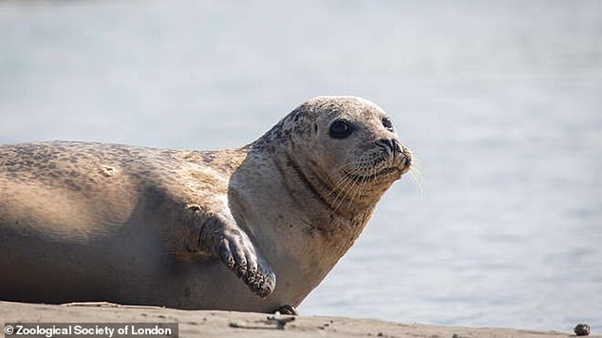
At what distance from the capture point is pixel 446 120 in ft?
54.2

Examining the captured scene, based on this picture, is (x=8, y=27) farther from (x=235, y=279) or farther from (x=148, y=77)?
(x=235, y=279)

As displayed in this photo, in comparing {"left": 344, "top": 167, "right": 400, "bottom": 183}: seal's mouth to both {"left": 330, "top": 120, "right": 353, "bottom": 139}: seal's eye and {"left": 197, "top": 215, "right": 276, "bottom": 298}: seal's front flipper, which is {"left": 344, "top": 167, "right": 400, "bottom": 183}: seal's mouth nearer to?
{"left": 330, "top": 120, "right": 353, "bottom": 139}: seal's eye

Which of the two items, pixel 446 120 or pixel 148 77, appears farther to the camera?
pixel 148 77

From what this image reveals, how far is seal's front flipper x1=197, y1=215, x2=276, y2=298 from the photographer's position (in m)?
7.01

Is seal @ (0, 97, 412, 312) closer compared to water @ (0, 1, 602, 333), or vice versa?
seal @ (0, 97, 412, 312)

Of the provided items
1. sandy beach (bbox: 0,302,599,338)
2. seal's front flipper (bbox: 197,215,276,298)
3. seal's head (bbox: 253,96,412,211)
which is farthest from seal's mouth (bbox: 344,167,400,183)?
sandy beach (bbox: 0,302,599,338)

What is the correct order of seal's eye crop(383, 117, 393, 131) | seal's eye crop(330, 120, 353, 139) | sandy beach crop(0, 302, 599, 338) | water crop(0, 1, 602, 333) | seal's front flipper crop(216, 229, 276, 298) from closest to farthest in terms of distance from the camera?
sandy beach crop(0, 302, 599, 338) < seal's front flipper crop(216, 229, 276, 298) < seal's eye crop(330, 120, 353, 139) < seal's eye crop(383, 117, 393, 131) < water crop(0, 1, 602, 333)

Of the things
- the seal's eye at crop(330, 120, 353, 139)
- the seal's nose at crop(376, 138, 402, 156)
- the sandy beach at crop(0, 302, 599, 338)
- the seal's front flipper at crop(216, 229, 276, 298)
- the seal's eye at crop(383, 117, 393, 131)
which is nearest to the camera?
the sandy beach at crop(0, 302, 599, 338)

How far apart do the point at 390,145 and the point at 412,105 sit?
1017cm

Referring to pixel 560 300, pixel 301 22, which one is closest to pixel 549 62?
pixel 301 22

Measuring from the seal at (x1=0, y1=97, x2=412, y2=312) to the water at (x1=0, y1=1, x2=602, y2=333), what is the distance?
3.88 ft

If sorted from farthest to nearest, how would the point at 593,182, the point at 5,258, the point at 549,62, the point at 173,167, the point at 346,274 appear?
the point at 549,62, the point at 593,182, the point at 346,274, the point at 173,167, the point at 5,258

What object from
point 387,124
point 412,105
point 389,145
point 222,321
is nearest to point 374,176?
point 389,145

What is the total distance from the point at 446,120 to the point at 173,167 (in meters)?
9.10
